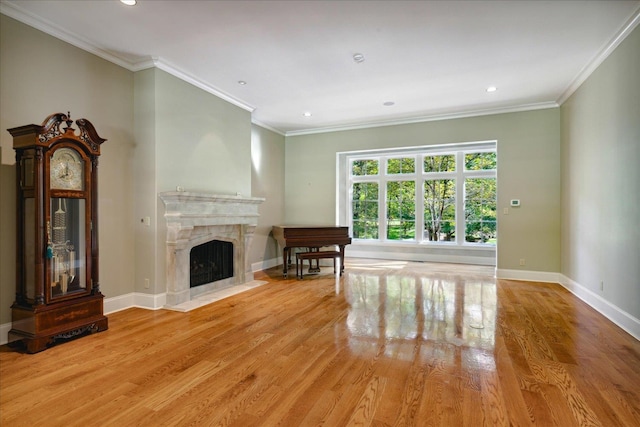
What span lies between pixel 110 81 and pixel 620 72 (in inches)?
225

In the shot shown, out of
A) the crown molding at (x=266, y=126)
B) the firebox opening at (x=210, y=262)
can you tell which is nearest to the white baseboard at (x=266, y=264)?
the firebox opening at (x=210, y=262)

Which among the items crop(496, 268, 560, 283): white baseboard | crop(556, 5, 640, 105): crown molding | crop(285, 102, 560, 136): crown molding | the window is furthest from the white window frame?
crop(556, 5, 640, 105): crown molding

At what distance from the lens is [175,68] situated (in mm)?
4270

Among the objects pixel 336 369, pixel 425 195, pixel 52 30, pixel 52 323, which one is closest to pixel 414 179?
pixel 425 195

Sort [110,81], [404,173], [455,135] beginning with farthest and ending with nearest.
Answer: [404,173], [455,135], [110,81]

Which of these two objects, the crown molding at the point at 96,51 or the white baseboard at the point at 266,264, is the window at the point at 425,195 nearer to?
the white baseboard at the point at 266,264

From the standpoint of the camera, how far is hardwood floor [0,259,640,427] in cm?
196

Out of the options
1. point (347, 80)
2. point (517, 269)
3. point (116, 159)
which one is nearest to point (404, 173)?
point (517, 269)

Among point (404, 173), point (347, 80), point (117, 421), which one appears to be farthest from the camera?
point (404, 173)

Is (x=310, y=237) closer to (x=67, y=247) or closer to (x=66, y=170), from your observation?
(x=67, y=247)

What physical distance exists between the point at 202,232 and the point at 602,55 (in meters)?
5.42

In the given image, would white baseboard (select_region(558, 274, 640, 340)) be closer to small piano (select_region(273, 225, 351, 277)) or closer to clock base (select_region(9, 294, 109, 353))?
small piano (select_region(273, 225, 351, 277))

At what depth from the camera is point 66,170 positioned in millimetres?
3158

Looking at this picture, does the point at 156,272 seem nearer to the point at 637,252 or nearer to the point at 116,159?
the point at 116,159
